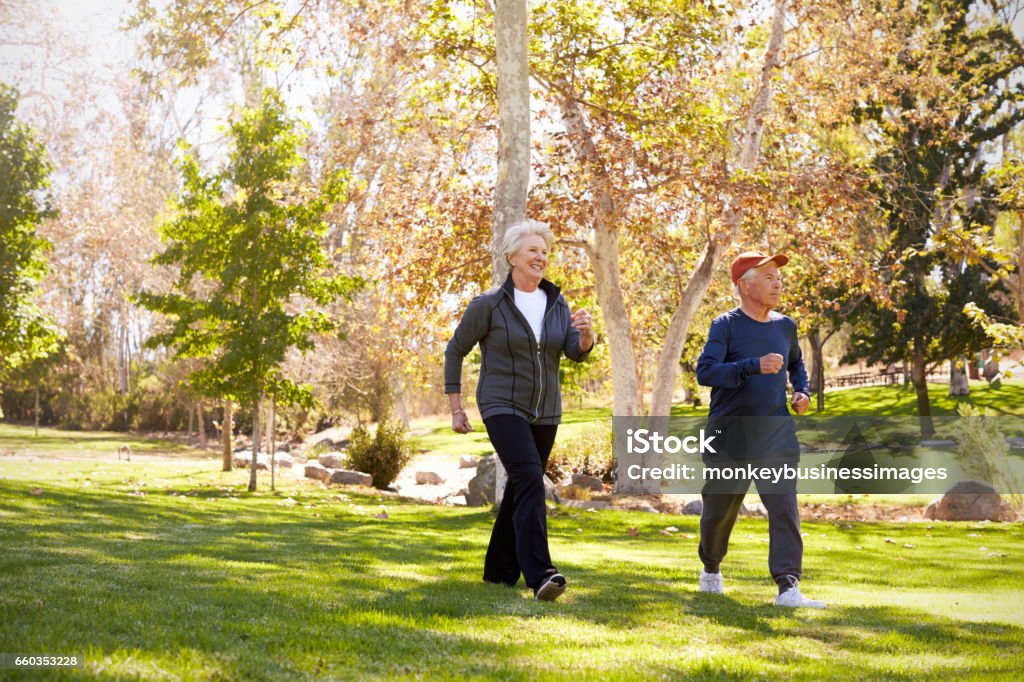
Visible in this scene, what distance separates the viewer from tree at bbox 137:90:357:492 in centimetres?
1822

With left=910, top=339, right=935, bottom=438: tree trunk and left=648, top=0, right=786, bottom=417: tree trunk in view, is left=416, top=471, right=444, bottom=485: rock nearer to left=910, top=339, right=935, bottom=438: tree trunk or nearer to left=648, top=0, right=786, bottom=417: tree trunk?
left=648, top=0, right=786, bottom=417: tree trunk

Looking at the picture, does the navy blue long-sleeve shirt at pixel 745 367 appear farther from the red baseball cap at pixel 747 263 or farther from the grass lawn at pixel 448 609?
the grass lawn at pixel 448 609

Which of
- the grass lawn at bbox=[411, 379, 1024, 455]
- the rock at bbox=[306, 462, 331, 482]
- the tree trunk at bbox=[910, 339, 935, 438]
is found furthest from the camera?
the grass lawn at bbox=[411, 379, 1024, 455]

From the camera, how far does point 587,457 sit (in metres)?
23.0

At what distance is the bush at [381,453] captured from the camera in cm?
2138

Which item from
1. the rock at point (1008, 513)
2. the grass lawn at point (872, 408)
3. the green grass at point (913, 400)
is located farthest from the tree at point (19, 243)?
the green grass at point (913, 400)

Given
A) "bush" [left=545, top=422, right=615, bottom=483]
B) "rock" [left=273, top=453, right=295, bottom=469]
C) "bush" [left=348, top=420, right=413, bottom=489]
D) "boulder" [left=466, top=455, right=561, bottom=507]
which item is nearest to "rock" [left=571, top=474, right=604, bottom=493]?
"bush" [left=545, top=422, right=615, bottom=483]

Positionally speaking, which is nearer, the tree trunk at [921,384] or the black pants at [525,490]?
the black pants at [525,490]

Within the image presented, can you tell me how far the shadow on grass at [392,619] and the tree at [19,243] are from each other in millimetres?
11483

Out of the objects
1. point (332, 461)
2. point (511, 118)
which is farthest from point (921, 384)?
point (511, 118)

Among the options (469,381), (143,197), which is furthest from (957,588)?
(469,381)

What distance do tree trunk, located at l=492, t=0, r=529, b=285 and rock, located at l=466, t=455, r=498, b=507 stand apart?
5420mm

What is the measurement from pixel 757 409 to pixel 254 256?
1444cm

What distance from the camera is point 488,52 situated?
16625 millimetres
